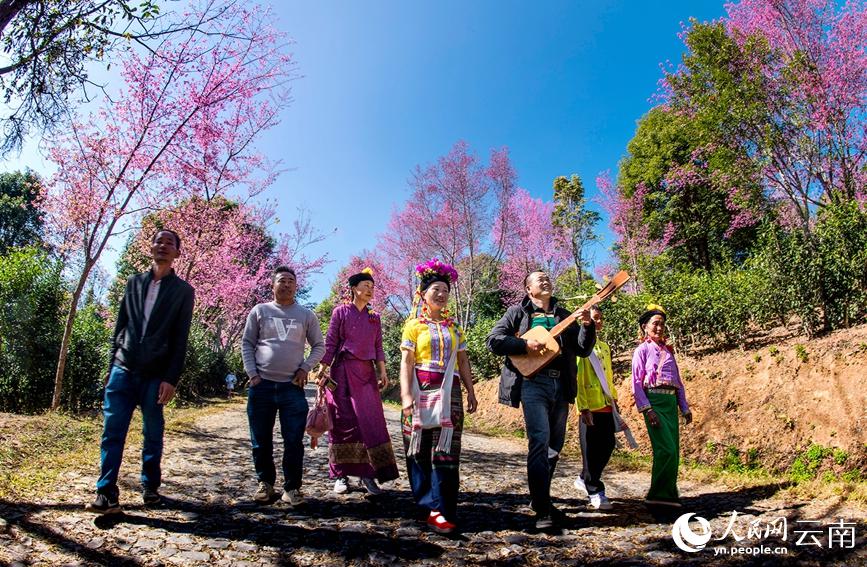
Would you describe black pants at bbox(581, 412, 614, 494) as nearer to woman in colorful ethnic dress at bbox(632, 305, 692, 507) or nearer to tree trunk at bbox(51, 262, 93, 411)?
woman in colorful ethnic dress at bbox(632, 305, 692, 507)

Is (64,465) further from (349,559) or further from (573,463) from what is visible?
(573,463)

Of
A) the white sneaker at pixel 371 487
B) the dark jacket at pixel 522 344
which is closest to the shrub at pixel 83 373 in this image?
the white sneaker at pixel 371 487

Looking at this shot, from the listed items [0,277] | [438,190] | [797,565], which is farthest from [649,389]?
[438,190]

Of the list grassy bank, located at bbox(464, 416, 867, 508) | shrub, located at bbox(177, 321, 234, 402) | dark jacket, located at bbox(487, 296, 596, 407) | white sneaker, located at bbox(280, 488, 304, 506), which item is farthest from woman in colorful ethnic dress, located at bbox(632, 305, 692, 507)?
shrub, located at bbox(177, 321, 234, 402)

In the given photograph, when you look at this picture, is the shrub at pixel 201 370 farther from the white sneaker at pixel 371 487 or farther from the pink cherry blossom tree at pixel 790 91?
the pink cherry blossom tree at pixel 790 91

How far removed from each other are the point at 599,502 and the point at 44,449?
591 centimetres

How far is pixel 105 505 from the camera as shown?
123 inches

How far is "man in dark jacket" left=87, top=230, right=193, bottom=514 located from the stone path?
0.45 metres

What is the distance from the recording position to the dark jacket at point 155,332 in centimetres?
349

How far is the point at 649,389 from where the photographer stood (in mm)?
4246

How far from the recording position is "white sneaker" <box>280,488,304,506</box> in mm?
3740

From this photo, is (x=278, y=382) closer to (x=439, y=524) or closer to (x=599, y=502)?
(x=439, y=524)

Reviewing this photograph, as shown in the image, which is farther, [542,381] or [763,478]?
[763,478]

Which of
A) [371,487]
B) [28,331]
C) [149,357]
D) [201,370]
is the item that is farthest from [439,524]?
[201,370]
